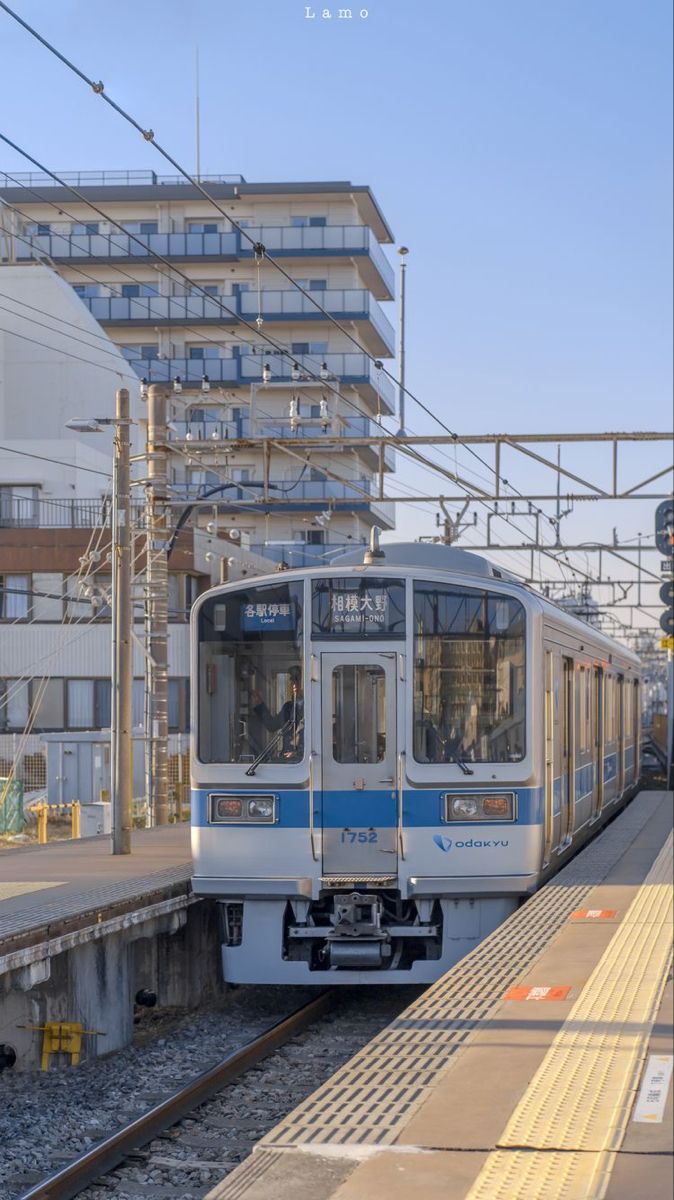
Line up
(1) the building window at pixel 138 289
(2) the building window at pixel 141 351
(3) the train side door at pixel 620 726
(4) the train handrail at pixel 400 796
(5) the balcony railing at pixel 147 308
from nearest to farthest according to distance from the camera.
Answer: (4) the train handrail at pixel 400 796, (3) the train side door at pixel 620 726, (5) the balcony railing at pixel 147 308, (2) the building window at pixel 141 351, (1) the building window at pixel 138 289

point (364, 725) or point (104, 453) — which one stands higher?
point (104, 453)

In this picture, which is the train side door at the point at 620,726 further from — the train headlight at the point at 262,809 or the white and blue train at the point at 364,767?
the train headlight at the point at 262,809

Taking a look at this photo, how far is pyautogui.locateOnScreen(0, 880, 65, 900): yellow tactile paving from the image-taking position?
1075 centimetres

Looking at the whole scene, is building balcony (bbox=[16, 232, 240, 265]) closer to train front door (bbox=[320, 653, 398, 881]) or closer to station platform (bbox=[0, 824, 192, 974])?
station platform (bbox=[0, 824, 192, 974])

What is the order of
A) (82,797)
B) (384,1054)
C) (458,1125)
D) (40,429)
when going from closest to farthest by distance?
1. (458,1125)
2. (384,1054)
3. (82,797)
4. (40,429)

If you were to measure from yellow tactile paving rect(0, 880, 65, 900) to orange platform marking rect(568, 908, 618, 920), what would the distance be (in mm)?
3864

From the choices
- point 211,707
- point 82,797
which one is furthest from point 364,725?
point 82,797

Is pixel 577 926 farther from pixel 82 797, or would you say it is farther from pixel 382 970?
pixel 82 797

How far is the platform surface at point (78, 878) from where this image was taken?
9.27 meters

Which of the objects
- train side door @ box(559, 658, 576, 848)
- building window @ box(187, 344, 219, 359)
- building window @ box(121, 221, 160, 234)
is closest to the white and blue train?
train side door @ box(559, 658, 576, 848)

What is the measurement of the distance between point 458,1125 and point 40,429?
3581 cm

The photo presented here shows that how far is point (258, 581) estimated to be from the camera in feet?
33.4

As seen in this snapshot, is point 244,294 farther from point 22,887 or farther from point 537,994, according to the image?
point 537,994

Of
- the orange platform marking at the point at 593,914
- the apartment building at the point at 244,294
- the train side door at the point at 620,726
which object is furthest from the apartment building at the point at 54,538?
the orange platform marking at the point at 593,914
